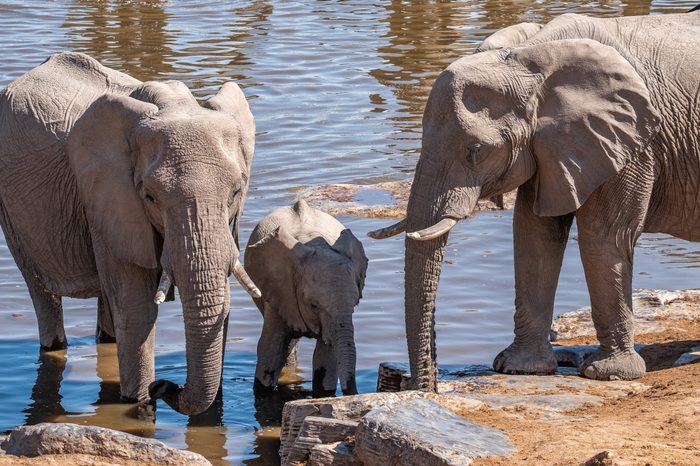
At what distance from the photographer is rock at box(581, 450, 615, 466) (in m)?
5.88

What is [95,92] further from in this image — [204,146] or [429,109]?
[429,109]

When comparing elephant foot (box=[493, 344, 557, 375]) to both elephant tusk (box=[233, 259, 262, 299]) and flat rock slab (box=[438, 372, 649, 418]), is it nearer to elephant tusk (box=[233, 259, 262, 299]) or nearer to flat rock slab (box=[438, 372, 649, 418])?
flat rock slab (box=[438, 372, 649, 418])

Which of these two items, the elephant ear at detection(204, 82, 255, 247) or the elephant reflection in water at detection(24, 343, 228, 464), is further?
the elephant reflection in water at detection(24, 343, 228, 464)

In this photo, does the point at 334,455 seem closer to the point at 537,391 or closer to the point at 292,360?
the point at 537,391

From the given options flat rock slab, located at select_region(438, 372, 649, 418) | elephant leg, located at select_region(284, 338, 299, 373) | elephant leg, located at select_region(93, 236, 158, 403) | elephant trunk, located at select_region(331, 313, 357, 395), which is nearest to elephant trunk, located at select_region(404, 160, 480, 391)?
flat rock slab, located at select_region(438, 372, 649, 418)

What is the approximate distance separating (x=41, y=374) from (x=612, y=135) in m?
4.11

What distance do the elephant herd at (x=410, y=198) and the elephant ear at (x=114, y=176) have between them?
0.01m

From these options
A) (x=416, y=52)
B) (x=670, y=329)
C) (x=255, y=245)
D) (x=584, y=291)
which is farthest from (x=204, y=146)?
(x=416, y=52)

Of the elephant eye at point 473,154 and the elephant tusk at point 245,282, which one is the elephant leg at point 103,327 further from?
the elephant eye at point 473,154

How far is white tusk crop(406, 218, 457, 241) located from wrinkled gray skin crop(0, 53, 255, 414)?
3.16 ft

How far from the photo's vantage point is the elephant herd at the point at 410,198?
7.53 m

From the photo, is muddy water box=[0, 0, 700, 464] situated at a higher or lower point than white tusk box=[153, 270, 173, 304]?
lower

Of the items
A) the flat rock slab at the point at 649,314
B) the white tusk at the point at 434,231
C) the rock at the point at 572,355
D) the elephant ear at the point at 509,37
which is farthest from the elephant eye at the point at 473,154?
the flat rock slab at the point at 649,314

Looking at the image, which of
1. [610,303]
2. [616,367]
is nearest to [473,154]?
[610,303]
